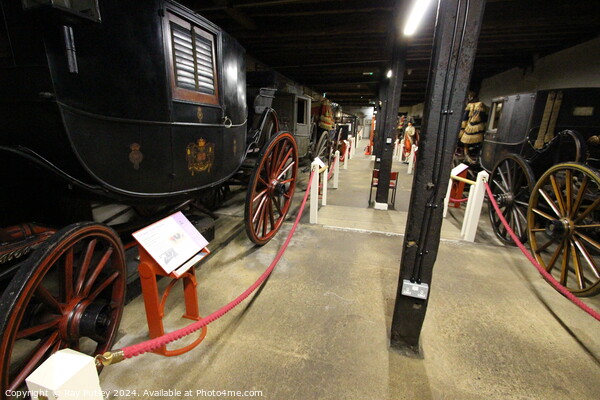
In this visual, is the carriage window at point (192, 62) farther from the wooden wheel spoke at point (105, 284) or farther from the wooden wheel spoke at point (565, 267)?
the wooden wheel spoke at point (565, 267)

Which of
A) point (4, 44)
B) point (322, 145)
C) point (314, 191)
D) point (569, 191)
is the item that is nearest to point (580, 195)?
point (569, 191)

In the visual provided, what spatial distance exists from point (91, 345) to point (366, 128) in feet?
111

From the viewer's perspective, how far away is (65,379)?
634mm

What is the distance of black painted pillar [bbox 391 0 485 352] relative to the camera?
4.50 ft

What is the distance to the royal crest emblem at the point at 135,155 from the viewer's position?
1.71 m

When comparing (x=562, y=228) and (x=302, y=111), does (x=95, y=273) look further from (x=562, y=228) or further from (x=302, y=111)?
(x=302, y=111)

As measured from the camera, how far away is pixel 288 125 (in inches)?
273

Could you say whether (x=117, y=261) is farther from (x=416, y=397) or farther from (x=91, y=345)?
(x=416, y=397)

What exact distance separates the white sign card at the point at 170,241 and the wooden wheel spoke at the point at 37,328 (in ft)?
1.76

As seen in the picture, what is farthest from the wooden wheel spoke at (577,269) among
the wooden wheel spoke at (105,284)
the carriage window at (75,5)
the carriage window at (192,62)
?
the carriage window at (75,5)

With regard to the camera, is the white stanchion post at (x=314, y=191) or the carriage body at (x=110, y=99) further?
the white stanchion post at (x=314, y=191)

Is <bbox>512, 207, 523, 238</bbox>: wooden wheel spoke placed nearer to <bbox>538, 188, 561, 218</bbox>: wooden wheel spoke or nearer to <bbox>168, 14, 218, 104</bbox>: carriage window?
<bbox>538, 188, 561, 218</bbox>: wooden wheel spoke

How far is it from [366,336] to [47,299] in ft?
6.27

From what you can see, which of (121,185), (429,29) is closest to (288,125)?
(429,29)
